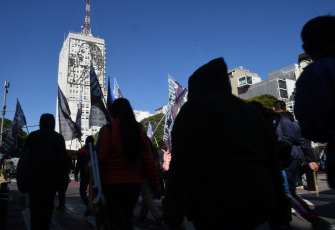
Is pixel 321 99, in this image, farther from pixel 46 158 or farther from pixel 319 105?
pixel 46 158

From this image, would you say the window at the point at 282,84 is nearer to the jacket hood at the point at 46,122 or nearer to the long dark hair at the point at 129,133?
the jacket hood at the point at 46,122

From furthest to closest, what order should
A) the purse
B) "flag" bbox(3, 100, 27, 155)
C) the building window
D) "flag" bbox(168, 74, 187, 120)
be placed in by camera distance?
the building window
"flag" bbox(168, 74, 187, 120)
"flag" bbox(3, 100, 27, 155)
the purse

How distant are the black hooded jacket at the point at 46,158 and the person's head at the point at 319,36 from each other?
10.6 ft

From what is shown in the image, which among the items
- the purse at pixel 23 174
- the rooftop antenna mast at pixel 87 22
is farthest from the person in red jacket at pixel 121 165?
the rooftop antenna mast at pixel 87 22

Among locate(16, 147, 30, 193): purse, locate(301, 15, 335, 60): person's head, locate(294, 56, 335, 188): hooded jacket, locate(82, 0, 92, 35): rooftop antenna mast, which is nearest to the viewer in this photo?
locate(294, 56, 335, 188): hooded jacket

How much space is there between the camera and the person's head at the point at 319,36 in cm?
174

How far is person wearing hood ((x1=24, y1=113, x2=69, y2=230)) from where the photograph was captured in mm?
3578

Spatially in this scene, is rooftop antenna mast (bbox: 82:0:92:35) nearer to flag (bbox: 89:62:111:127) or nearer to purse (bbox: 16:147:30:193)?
flag (bbox: 89:62:111:127)

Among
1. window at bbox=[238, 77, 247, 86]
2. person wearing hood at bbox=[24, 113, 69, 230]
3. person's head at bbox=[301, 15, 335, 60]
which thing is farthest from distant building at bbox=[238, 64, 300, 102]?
person's head at bbox=[301, 15, 335, 60]

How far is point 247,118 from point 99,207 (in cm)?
162

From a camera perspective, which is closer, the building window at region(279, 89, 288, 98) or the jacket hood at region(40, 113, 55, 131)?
the jacket hood at region(40, 113, 55, 131)

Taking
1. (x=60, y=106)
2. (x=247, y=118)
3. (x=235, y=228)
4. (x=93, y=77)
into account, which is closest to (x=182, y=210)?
(x=235, y=228)

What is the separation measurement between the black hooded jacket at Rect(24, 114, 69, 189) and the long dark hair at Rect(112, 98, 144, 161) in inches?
47.4

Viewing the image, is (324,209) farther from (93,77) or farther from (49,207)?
(93,77)
